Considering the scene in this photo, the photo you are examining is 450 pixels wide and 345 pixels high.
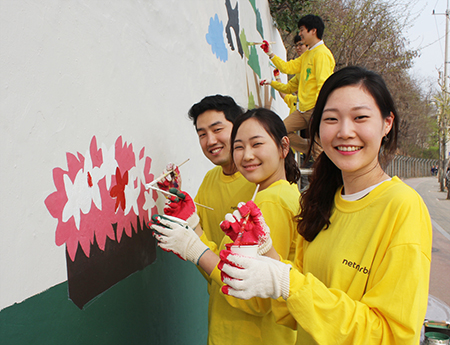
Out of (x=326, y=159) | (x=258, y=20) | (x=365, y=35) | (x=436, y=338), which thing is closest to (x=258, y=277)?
(x=326, y=159)

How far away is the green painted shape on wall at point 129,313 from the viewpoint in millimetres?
1132

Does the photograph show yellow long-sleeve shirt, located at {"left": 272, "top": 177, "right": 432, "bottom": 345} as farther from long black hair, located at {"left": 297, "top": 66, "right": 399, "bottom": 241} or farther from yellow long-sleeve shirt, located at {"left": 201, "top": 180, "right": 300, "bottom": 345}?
yellow long-sleeve shirt, located at {"left": 201, "top": 180, "right": 300, "bottom": 345}

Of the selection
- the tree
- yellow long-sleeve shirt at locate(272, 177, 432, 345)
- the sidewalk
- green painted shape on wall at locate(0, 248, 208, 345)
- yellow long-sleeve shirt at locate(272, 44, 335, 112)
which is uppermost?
the tree

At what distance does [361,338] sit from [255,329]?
29.8 inches

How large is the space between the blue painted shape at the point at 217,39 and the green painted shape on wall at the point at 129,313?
6.12ft

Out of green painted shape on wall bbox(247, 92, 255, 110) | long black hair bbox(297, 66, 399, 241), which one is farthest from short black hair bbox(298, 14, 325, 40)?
long black hair bbox(297, 66, 399, 241)

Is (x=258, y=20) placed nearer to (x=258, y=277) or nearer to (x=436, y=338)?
(x=436, y=338)

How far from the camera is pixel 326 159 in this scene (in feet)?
4.73

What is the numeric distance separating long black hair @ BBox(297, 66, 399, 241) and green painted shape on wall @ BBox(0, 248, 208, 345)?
0.86 metres

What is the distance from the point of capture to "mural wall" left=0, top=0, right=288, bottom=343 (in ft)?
3.59

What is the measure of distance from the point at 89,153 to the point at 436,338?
2.54m

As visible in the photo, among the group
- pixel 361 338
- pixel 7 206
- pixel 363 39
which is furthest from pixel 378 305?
pixel 363 39

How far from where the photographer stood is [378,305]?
1.00 m

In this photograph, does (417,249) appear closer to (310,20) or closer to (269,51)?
(310,20)
